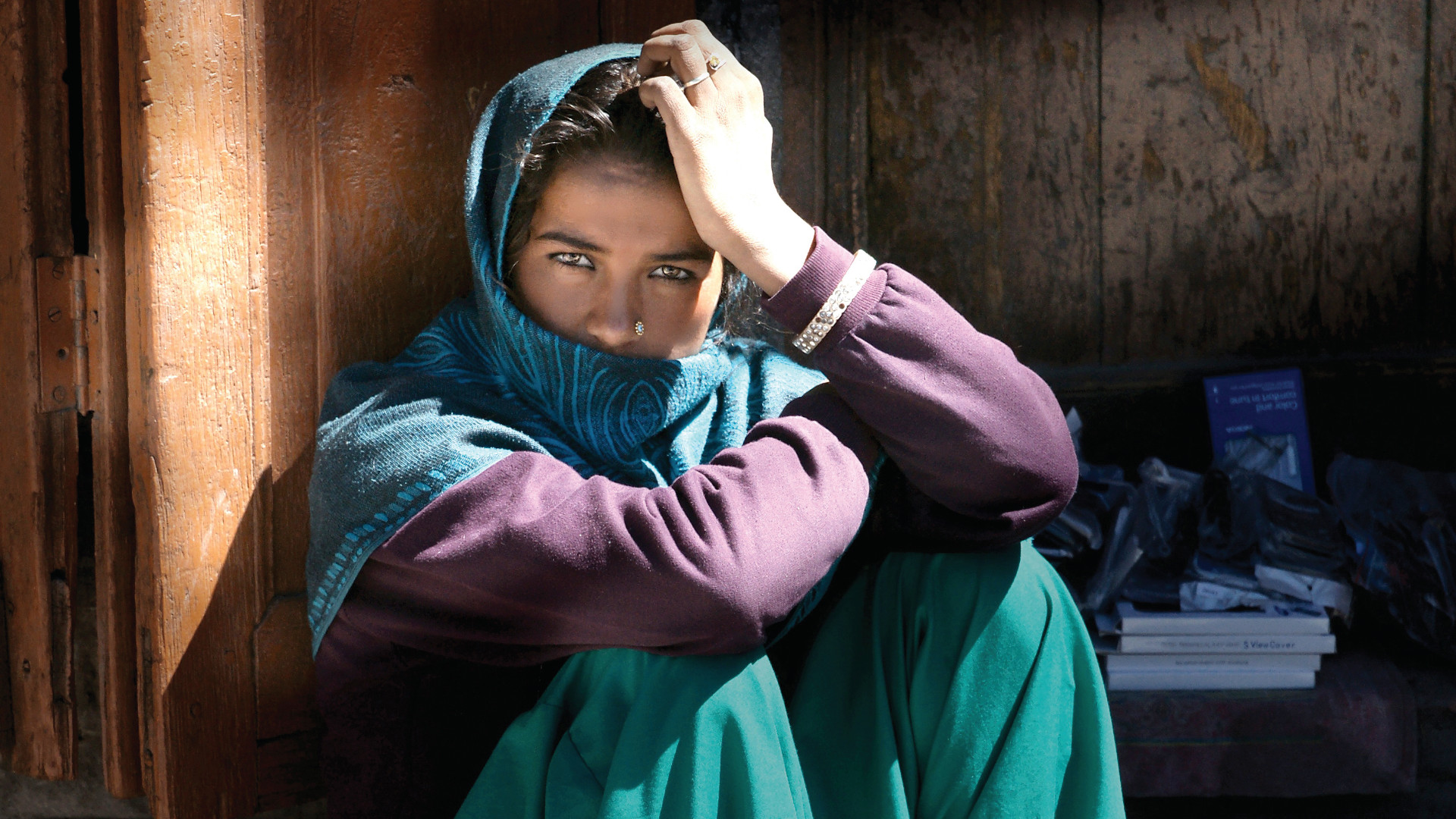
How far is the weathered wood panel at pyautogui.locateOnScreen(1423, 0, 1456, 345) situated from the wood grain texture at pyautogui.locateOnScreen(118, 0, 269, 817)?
2124mm

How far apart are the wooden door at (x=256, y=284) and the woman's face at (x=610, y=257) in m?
0.36

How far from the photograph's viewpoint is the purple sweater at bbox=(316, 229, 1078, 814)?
1.21 m

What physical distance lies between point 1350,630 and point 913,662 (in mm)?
1197

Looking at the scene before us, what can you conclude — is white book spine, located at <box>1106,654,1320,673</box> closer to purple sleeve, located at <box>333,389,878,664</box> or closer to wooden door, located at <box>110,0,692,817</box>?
purple sleeve, located at <box>333,389,878,664</box>

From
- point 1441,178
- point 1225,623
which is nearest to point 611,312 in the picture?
point 1225,623

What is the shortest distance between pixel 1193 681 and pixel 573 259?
1260 mm

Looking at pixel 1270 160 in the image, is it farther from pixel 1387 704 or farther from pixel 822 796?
pixel 822 796

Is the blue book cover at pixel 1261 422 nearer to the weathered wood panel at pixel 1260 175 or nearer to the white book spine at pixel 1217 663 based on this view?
the weathered wood panel at pixel 1260 175

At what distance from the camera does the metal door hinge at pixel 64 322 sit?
1.54 metres

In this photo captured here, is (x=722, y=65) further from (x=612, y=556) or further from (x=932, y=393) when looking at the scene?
(x=612, y=556)

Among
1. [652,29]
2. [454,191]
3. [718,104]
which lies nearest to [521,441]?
[718,104]

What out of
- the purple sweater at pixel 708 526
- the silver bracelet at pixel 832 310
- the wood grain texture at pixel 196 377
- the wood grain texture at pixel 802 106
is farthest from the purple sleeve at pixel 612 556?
the wood grain texture at pixel 802 106

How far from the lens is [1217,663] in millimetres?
1987

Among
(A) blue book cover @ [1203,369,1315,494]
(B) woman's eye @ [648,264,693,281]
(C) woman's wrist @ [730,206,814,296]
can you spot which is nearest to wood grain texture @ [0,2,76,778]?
(B) woman's eye @ [648,264,693,281]
